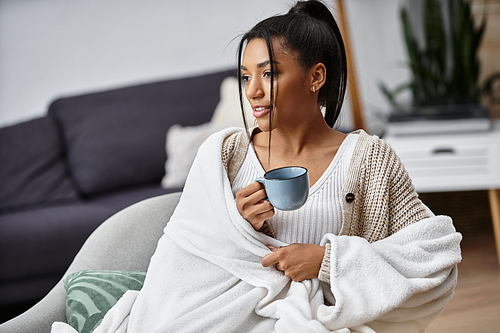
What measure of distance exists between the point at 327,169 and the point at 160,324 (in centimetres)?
43

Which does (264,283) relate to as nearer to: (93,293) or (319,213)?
(319,213)

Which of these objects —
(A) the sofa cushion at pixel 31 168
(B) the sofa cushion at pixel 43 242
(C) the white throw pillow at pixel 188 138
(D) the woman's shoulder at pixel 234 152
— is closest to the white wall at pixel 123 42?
(A) the sofa cushion at pixel 31 168

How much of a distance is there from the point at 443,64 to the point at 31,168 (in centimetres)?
206

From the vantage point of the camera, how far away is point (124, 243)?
4.17ft

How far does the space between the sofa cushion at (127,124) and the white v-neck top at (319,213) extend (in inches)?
59.5

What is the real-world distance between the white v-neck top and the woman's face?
0.44 feet

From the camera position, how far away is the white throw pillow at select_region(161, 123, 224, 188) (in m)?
2.24

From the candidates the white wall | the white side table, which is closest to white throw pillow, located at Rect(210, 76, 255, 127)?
the white wall

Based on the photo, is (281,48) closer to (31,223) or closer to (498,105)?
(31,223)

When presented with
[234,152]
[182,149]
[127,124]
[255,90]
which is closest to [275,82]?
[255,90]

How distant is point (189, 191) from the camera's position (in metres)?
1.05

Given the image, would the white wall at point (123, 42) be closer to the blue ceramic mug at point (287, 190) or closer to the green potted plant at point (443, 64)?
the green potted plant at point (443, 64)

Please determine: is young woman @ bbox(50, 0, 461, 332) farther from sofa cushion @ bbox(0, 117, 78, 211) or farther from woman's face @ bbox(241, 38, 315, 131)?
sofa cushion @ bbox(0, 117, 78, 211)

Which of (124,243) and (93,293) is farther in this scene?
(124,243)
